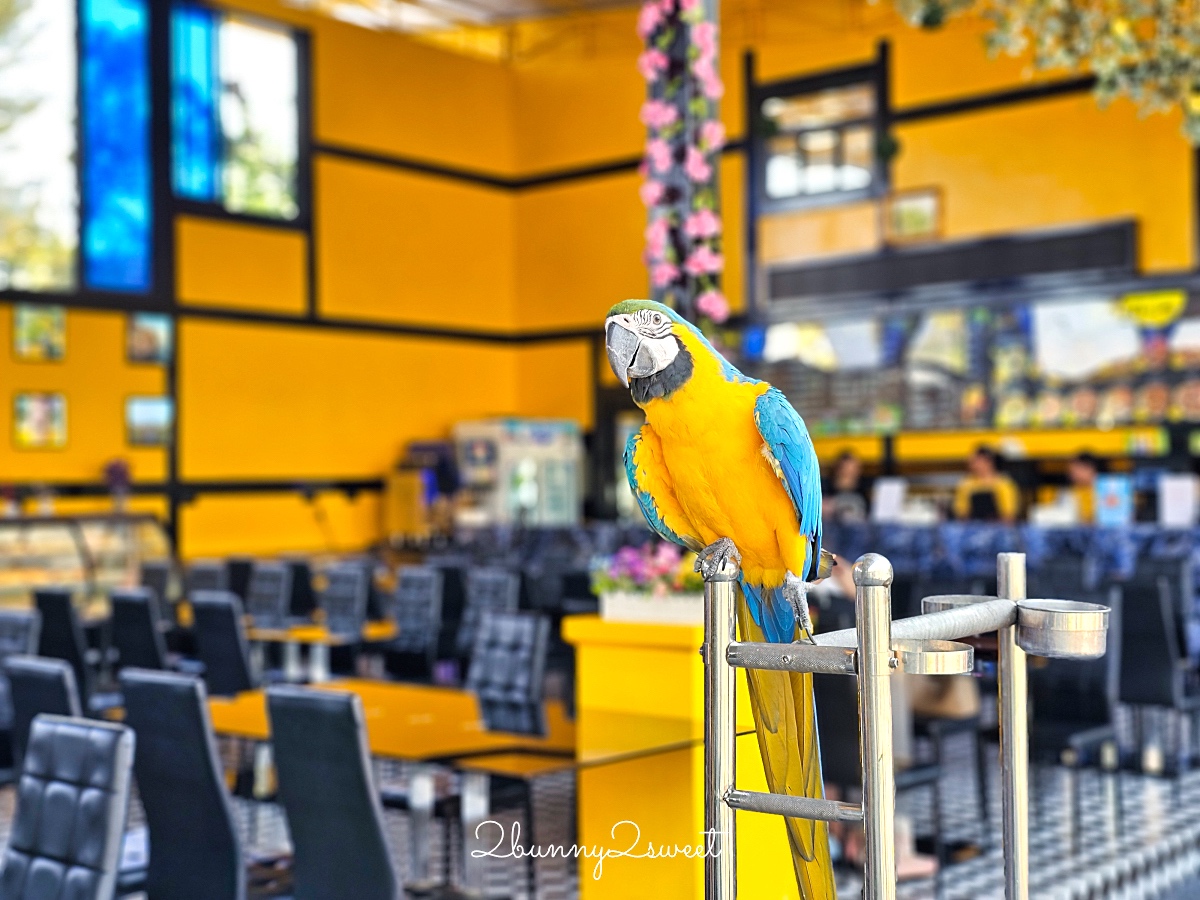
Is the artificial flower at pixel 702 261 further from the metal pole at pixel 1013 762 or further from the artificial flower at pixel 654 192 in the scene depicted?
the metal pole at pixel 1013 762

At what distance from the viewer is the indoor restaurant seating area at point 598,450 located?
54.4 inches

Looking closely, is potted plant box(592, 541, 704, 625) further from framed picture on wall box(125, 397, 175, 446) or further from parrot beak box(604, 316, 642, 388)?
framed picture on wall box(125, 397, 175, 446)

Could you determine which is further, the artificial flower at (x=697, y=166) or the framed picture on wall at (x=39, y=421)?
the framed picture on wall at (x=39, y=421)

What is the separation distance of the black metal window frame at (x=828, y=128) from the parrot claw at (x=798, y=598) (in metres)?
11.6

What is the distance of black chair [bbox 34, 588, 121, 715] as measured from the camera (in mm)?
5707

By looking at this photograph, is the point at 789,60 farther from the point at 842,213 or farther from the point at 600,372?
the point at 600,372

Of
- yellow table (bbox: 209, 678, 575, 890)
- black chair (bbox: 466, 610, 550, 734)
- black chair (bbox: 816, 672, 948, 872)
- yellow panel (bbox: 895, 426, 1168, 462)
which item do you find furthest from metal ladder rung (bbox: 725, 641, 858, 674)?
yellow panel (bbox: 895, 426, 1168, 462)

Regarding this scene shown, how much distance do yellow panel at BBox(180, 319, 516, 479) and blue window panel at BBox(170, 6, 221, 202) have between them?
4.27 feet

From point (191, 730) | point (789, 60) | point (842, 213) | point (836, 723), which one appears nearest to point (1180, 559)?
point (836, 723)

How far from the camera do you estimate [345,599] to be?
706 centimetres

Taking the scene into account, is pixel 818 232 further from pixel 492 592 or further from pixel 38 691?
pixel 38 691

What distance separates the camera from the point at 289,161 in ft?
44.1

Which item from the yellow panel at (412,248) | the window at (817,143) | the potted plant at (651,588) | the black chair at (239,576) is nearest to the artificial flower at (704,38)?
the potted plant at (651,588)

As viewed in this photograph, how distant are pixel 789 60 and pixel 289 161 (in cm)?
493
